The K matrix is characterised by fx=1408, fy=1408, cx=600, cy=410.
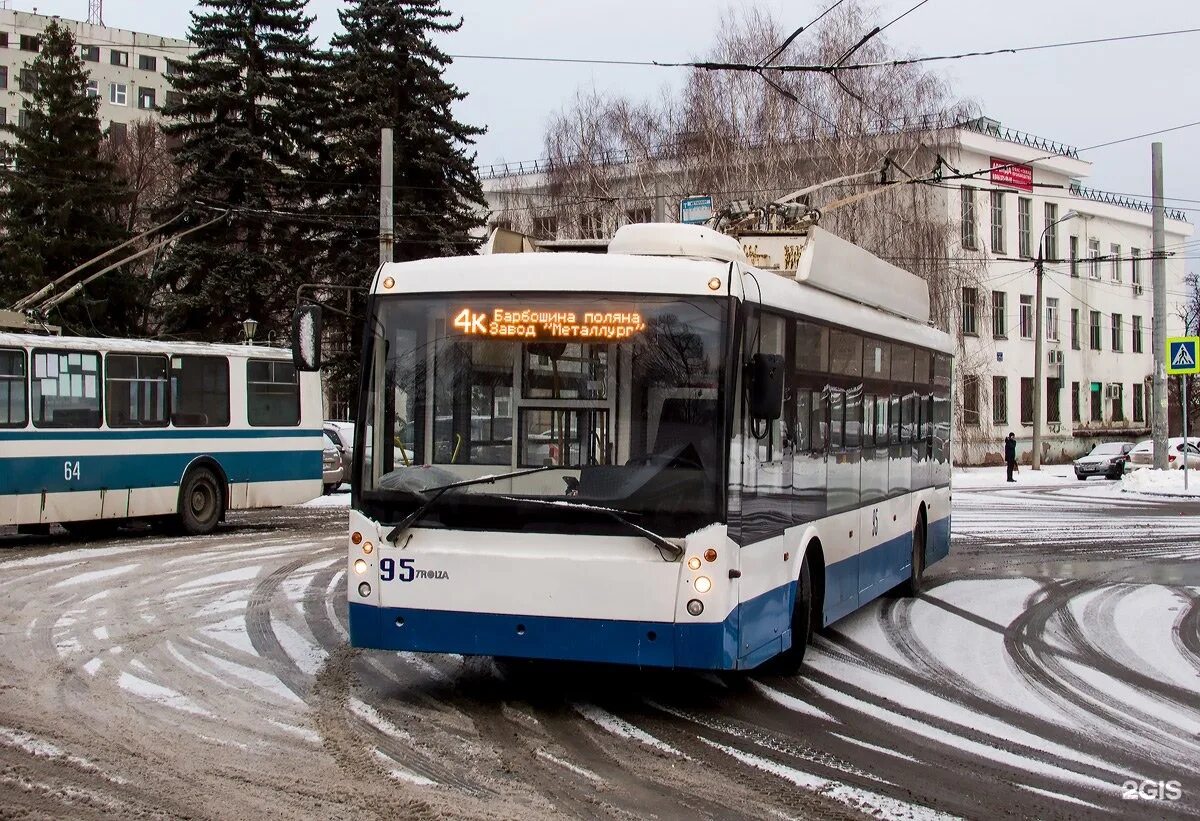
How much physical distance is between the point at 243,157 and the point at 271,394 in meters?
21.7

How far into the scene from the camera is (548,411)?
26.3 feet

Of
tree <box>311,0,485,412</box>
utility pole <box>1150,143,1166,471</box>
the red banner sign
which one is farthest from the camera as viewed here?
the red banner sign

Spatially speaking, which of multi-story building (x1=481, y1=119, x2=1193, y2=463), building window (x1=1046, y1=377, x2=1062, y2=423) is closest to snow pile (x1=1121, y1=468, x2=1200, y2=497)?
multi-story building (x1=481, y1=119, x2=1193, y2=463)

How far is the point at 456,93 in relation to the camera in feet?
135

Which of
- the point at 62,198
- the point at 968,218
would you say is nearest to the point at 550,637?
the point at 62,198

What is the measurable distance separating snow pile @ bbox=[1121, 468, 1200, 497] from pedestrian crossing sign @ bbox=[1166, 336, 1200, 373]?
11.2 feet

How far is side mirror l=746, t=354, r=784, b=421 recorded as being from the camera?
7855 millimetres

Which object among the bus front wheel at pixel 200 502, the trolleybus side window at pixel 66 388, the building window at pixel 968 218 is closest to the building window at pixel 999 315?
the building window at pixel 968 218

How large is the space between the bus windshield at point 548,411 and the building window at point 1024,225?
52.8m

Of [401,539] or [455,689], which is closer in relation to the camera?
[401,539]

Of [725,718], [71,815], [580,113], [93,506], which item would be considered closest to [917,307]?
[725,718]

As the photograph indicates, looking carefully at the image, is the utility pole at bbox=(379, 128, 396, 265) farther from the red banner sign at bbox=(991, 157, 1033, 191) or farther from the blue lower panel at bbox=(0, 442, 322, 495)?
the red banner sign at bbox=(991, 157, 1033, 191)

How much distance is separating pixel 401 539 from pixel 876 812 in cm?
320

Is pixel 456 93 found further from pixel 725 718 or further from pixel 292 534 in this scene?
pixel 725 718
